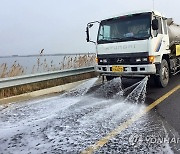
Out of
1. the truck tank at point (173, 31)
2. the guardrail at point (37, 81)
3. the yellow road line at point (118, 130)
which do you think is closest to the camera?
the yellow road line at point (118, 130)

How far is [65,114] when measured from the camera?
5.82 meters

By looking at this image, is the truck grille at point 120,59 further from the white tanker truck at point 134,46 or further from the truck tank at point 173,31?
the truck tank at point 173,31

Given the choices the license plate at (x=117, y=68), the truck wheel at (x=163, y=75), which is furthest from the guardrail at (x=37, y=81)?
the truck wheel at (x=163, y=75)

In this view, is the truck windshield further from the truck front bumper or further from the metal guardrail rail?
the metal guardrail rail

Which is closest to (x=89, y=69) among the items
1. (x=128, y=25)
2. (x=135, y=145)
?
(x=128, y=25)

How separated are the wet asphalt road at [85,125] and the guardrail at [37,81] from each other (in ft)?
2.43

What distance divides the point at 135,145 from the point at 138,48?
4757 mm

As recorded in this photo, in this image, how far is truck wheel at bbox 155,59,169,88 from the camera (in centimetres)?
886

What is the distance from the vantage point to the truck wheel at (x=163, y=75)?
8.86 m

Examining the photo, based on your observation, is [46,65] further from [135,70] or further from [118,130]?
[118,130]

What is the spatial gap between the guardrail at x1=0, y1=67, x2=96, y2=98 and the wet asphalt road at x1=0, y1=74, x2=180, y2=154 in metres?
0.74

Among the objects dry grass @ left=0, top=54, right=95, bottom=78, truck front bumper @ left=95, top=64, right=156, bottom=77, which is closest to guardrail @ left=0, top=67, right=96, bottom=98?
dry grass @ left=0, top=54, right=95, bottom=78

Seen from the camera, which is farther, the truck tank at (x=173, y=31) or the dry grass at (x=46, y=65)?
the truck tank at (x=173, y=31)

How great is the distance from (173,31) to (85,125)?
7.24 m
